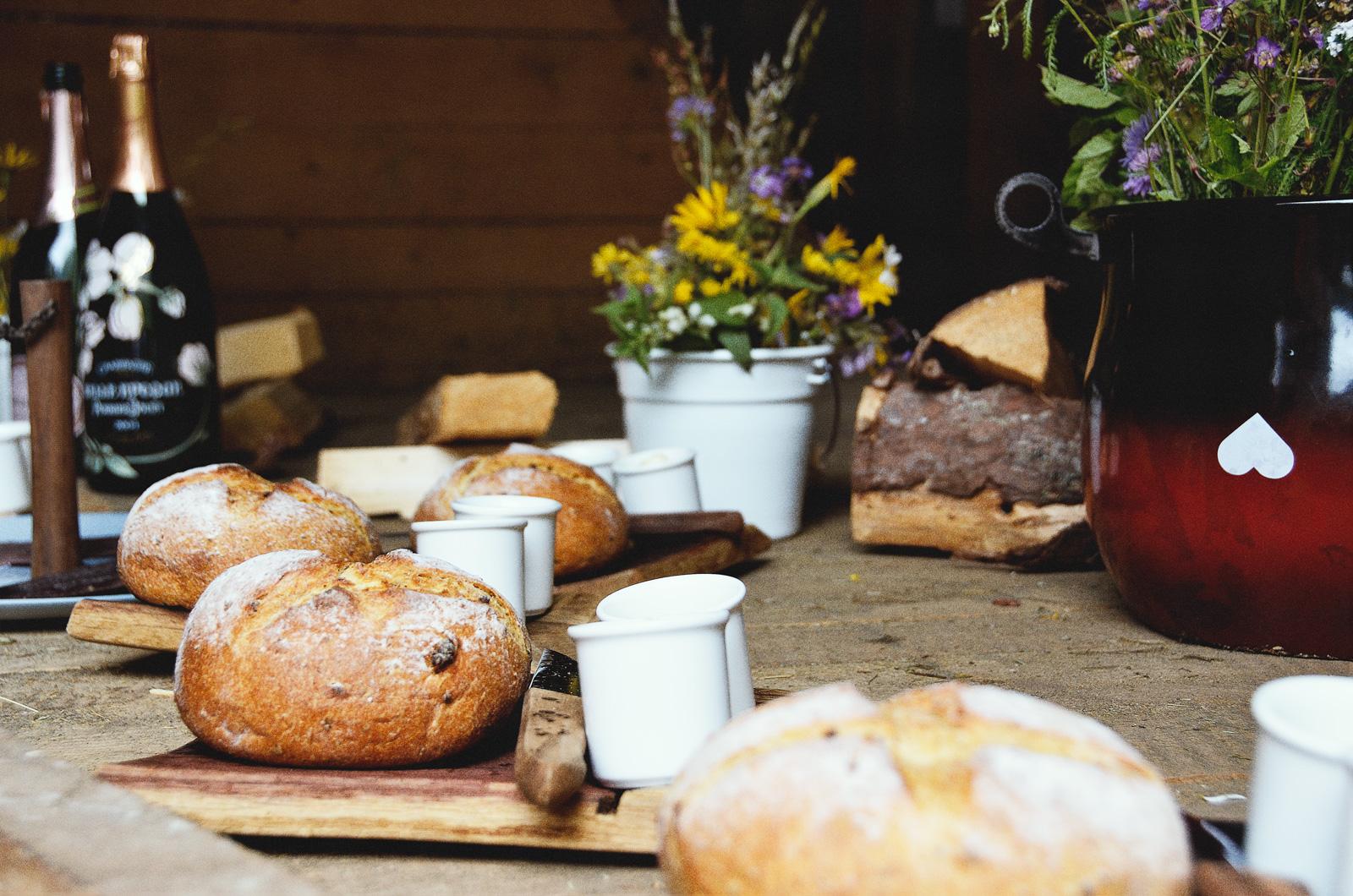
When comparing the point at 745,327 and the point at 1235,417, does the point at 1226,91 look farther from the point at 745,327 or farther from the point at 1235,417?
the point at 745,327

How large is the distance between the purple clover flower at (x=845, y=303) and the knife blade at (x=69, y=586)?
1.24 metres

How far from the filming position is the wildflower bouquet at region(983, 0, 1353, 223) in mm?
1220

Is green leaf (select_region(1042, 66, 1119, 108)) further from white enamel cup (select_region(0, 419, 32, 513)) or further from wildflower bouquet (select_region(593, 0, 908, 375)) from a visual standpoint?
white enamel cup (select_region(0, 419, 32, 513))

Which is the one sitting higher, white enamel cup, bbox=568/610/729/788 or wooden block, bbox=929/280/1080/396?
wooden block, bbox=929/280/1080/396

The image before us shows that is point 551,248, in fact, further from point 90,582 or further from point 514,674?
point 514,674

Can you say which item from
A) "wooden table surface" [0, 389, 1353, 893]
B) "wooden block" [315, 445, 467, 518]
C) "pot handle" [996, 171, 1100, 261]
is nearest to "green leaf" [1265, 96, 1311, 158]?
"pot handle" [996, 171, 1100, 261]

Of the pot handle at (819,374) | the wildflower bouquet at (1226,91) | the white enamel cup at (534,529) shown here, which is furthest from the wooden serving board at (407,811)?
the pot handle at (819,374)

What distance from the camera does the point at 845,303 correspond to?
2164mm

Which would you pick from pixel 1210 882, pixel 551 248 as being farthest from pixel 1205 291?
pixel 551 248

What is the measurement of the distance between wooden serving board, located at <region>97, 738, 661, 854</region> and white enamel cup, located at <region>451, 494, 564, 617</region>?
1.85 feet

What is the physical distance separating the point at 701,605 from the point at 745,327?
113 cm

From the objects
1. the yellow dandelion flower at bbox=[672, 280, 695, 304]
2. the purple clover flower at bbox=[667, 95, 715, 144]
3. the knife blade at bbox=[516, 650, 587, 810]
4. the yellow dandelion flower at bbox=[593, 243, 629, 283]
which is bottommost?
the knife blade at bbox=[516, 650, 587, 810]

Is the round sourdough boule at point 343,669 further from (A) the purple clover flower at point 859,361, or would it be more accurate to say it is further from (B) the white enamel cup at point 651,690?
(A) the purple clover flower at point 859,361

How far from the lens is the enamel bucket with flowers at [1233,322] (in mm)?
1231
